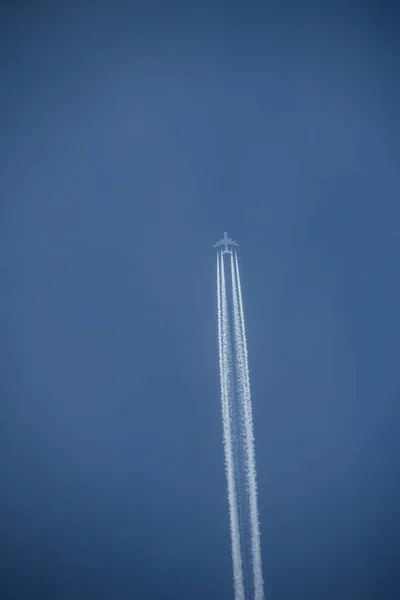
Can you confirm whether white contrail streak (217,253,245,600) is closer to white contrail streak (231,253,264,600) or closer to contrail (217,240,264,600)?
contrail (217,240,264,600)

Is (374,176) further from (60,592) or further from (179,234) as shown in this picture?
(60,592)

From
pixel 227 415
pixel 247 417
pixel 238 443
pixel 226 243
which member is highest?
pixel 226 243

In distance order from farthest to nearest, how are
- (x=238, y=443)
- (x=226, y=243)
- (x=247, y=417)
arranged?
(x=226, y=243) < (x=247, y=417) < (x=238, y=443)

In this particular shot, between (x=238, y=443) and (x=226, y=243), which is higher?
(x=226, y=243)

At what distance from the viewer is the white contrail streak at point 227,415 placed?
17.8 m

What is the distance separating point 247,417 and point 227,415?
3.42ft

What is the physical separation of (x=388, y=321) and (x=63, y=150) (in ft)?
81.4

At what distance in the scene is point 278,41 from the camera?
113 ft

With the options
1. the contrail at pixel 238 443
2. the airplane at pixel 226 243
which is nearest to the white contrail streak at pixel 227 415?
the contrail at pixel 238 443

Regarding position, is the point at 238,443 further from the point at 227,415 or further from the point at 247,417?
the point at 227,415

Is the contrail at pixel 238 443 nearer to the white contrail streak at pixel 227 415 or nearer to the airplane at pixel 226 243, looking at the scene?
the white contrail streak at pixel 227 415

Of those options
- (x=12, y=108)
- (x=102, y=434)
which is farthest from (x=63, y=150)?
(x=102, y=434)

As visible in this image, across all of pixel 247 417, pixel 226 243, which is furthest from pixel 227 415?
pixel 226 243

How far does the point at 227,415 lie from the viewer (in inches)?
798
